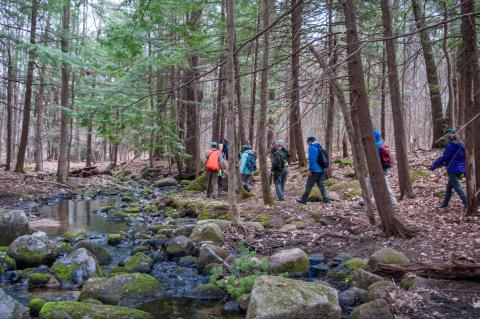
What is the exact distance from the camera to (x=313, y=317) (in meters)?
5.02

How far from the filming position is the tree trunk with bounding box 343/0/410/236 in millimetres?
8141

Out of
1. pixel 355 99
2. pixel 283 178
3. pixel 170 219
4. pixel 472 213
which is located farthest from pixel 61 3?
pixel 472 213

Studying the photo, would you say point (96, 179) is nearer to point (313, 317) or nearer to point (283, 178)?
point (283, 178)

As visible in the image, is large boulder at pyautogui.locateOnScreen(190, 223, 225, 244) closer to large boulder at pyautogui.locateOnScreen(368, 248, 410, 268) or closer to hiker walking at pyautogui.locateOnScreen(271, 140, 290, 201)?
large boulder at pyautogui.locateOnScreen(368, 248, 410, 268)

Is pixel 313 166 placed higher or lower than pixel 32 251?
higher

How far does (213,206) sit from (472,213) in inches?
271

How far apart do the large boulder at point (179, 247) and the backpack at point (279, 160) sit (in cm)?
470

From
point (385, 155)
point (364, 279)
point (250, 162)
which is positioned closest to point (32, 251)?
point (364, 279)

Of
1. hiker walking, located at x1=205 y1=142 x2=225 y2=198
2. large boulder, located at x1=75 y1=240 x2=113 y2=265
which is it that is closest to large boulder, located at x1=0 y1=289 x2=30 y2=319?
large boulder, located at x1=75 y1=240 x2=113 y2=265

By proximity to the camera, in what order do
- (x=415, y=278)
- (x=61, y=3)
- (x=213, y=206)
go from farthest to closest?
(x=61, y=3) → (x=213, y=206) → (x=415, y=278)

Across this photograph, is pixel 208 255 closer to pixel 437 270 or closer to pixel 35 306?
pixel 35 306

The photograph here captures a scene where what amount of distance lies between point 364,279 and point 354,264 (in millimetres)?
867

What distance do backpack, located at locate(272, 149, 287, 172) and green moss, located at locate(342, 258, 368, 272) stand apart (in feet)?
19.0

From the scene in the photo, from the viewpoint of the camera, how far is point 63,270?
23.9ft
